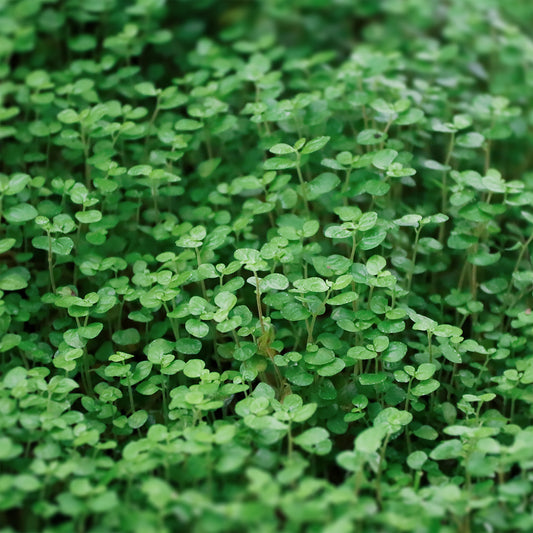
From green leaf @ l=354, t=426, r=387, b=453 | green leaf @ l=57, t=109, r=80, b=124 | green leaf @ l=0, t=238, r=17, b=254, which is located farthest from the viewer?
green leaf @ l=57, t=109, r=80, b=124

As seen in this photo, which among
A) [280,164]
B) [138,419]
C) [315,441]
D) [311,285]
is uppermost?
[280,164]

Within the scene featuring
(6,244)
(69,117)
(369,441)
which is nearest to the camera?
(369,441)

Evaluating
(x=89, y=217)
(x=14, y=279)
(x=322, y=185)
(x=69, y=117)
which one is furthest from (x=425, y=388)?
(x=69, y=117)

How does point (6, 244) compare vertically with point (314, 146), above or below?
below

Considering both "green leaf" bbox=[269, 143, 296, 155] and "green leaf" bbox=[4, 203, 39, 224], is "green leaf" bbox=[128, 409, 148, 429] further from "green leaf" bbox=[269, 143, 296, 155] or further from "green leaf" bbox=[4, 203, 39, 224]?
"green leaf" bbox=[269, 143, 296, 155]

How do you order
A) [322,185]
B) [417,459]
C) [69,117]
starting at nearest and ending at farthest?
[417,459], [322,185], [69,117]

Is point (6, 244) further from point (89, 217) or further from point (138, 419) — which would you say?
point (138, 419)

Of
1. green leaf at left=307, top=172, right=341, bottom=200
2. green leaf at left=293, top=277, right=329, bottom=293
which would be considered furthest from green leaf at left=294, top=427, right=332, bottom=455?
green leaf at left=307, top=172, right=341, bottom=200

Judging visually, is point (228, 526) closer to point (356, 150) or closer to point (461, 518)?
point (461, 518)
